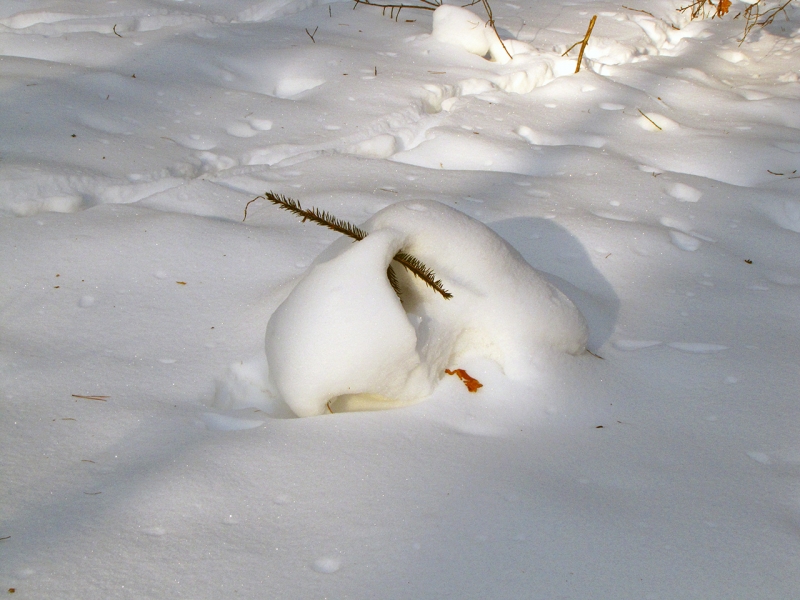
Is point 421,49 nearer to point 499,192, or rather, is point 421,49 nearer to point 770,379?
point 499,192

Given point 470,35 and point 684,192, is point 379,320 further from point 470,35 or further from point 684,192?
point 470,35

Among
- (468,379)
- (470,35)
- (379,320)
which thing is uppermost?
(470,35)

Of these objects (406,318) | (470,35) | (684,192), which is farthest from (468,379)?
(470,35)

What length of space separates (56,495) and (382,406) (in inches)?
25.1

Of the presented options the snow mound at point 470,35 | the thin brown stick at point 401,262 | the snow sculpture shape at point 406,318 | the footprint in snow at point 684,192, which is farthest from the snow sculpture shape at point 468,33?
the thin brown stick at point 401,262

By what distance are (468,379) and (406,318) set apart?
235 mm

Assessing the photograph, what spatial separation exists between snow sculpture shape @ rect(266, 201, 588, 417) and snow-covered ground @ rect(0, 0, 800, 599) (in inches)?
0.6

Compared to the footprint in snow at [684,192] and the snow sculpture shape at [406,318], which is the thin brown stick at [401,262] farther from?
the footprint in snow at [684,192]

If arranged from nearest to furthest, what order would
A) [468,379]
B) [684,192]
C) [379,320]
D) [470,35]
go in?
[379,320] < [468,379] < [684,192] < [470,35]

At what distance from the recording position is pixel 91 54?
314 cm

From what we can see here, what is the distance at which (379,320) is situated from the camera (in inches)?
52.1

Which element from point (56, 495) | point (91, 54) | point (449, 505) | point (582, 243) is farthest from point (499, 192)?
point (91, 54)

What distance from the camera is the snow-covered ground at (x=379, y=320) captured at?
107 centimetres

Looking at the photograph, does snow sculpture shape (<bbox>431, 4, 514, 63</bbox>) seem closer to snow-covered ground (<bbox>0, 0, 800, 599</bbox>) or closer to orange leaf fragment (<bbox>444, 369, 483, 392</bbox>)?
snow-covered ground (<bbox>0, 0, 800, 599</bbox>)
